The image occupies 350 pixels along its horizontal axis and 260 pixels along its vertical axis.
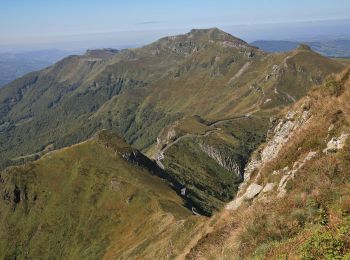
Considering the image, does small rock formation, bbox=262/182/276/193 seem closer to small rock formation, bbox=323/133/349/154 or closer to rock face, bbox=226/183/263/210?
rock face, bbox=226/183/263/210

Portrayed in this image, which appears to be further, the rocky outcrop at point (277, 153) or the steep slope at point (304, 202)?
the rocky outcrop at point (277, 153)

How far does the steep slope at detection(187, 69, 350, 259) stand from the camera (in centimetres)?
1792

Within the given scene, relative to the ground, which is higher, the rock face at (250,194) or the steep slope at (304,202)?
the steep slope at (304,202)

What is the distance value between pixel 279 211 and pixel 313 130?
40.1 ft

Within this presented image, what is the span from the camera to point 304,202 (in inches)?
913

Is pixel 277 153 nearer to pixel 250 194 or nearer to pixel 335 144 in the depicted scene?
pixel 250 194

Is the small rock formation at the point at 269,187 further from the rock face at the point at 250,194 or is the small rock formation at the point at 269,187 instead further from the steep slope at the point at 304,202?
the rock face at the point at 250,194

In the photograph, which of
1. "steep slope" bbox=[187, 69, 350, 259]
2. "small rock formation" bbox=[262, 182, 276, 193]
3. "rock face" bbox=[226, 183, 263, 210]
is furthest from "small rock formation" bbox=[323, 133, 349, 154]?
"rock face" bbox=[226, 183, 263, 210]

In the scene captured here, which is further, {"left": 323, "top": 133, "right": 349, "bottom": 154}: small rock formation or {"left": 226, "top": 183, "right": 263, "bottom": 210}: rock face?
{"left": 226, "top": 183, "right": 263, "bottom": 210}: rock face

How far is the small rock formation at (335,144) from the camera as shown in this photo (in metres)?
28.5

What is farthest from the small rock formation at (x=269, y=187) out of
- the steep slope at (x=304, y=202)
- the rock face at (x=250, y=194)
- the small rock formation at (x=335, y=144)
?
the small rock formation at (x=335, y=144)

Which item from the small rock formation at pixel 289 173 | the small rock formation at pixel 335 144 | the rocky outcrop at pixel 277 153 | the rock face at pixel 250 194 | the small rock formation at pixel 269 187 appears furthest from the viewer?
the rock face at pixel 250 194

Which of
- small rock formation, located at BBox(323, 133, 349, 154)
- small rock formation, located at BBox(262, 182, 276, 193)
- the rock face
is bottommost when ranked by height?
the rock face

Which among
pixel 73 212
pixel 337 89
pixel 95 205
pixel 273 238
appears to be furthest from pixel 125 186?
pixel 273 238
